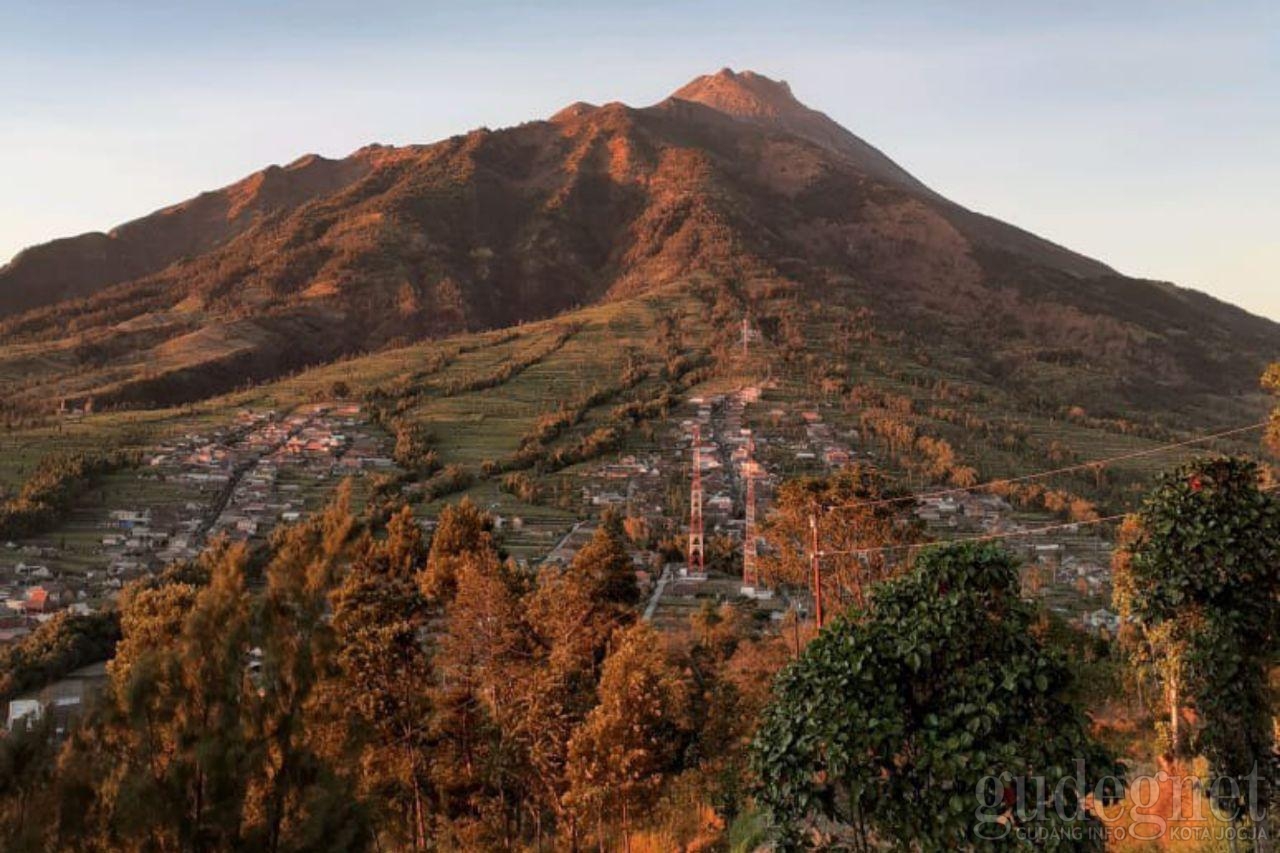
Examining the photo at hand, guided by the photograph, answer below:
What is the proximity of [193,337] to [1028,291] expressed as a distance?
142544 millimetres

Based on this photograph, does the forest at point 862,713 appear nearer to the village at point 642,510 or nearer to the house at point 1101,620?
the village at point 642,510

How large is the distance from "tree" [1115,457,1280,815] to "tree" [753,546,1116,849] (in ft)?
10.1

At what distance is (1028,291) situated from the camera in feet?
553

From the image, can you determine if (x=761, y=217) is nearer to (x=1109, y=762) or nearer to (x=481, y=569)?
(x=481, y=569)

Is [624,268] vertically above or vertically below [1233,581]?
above

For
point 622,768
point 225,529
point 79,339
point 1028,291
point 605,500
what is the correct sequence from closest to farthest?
1. point 622,768
2. point 225,529
3. point 605,500
4. point 79,339
5. point 1028,291

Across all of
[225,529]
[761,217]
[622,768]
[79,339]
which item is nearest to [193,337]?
[79,339]

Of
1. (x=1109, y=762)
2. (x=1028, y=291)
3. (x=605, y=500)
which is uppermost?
(x=1028, y=291)

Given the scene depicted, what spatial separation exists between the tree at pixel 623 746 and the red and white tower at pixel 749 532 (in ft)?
59.8

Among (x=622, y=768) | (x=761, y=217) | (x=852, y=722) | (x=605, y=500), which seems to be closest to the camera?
(x=852, y=722)

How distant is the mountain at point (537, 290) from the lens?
403 feet

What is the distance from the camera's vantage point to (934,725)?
6.16 metres

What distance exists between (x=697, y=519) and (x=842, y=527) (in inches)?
1364

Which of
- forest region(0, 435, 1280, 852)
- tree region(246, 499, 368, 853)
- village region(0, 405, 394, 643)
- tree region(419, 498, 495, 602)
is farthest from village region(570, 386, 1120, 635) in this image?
tree region(246, 499, 368, 853)
